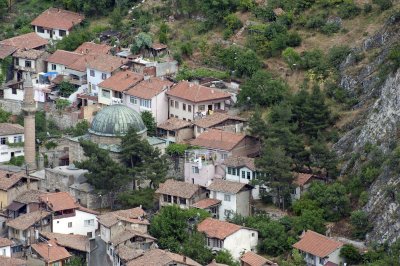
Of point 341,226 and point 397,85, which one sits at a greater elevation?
point 397,85

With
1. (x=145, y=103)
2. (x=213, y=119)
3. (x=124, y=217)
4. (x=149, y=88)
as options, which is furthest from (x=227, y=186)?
(x=149, y=88)

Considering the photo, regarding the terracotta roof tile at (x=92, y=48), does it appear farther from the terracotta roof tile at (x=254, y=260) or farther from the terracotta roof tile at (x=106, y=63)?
the terracotta roof tile at (x=254, y=260)

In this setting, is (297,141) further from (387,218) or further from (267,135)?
(387,218)

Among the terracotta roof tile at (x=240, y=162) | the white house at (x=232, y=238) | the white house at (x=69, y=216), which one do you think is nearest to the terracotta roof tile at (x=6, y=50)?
the white house at (x=69, y=216)

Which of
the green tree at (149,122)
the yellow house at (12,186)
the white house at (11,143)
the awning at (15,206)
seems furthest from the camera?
the green tree at (149,122)

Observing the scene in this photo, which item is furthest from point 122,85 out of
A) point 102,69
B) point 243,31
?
point 243,31

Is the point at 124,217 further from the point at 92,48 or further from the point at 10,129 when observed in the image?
the point at 92,48
